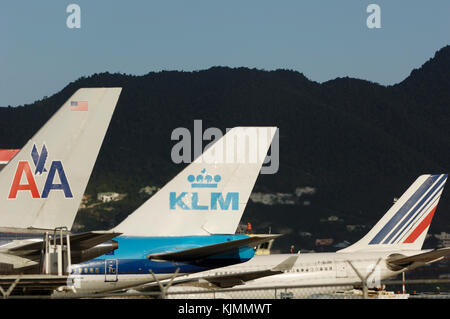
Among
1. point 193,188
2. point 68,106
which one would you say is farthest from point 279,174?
point 68,106

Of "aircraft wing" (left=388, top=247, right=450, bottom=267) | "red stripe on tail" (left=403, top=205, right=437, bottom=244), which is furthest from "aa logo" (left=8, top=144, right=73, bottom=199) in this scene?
"red stripe on tail" (left=403, top=205, right=437, bottom=244)

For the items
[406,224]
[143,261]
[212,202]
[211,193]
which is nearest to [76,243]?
[143,261]

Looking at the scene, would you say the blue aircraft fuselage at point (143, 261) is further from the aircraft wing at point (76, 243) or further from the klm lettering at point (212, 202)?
the aircraft wing at point (76, 243)

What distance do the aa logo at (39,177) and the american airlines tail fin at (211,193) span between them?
11172mm

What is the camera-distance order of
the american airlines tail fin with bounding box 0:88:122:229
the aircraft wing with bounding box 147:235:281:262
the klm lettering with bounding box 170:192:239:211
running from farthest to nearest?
the klm lettering with bounding box 170:192:239:211 < the aircraft wing with bounding box 147:235:281:262 < the american airlines tail fin with bounding box 0:88:122:229

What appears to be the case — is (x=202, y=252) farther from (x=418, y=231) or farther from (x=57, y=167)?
(x=418, y=231)

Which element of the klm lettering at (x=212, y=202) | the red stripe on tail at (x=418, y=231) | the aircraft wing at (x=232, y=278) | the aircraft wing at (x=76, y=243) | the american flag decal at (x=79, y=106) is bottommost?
the aircraft wing at (x=232, y=278)

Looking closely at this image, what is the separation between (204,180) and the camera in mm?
31000

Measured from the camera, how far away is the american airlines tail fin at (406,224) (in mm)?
43062

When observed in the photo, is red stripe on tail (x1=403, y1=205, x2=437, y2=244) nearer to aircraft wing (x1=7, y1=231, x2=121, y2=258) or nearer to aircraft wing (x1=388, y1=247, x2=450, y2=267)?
aircraft wing (x1=388, y1=247, x2=450, y2=267)

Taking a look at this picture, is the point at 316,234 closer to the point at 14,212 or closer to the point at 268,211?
the point at 268,211

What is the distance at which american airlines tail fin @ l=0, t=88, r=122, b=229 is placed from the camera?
18.5 metres

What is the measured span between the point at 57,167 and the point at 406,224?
92.8 feet

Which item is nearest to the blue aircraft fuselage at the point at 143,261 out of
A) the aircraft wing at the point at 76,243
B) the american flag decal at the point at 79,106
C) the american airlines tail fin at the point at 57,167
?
the aircraft wing at the point at 76,243
